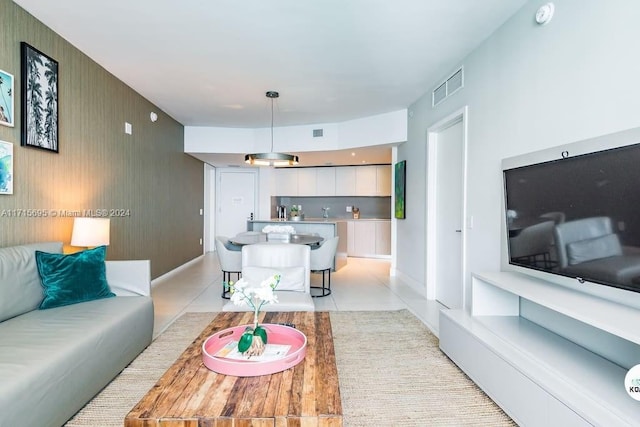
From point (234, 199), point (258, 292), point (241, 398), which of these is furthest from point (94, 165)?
point (234, 199)

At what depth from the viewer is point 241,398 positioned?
135cm

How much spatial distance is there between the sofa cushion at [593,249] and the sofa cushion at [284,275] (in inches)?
81.5

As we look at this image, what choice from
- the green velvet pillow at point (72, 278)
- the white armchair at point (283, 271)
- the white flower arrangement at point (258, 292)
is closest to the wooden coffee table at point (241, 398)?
the white flower arrangement at point (258, 292)

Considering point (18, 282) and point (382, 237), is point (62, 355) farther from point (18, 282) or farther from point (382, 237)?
point (382, 237)

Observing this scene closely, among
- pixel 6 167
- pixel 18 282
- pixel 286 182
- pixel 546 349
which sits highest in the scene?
pixel 286 182

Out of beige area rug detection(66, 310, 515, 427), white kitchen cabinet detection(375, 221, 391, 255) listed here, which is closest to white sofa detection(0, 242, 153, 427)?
beige area rug detection(66, 310, 515, 427)

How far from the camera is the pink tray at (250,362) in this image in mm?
1533

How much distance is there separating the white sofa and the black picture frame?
903 millimetres

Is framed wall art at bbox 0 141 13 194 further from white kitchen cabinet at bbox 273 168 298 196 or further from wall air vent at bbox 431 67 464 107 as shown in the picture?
white kitchen cabinet at bbox 273 168 298 196

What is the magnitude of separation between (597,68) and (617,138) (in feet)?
1.77

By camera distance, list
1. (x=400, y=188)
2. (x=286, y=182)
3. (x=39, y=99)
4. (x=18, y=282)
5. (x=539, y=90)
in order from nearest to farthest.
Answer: (x=18, y=282), (x=539, y=90), (x=39, y=99), (x=400, y=188), (x=286, y=182)

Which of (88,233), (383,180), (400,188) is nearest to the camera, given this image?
(88,233)

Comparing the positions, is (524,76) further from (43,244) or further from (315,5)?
(43,244)

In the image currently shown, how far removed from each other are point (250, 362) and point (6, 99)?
2.68m
